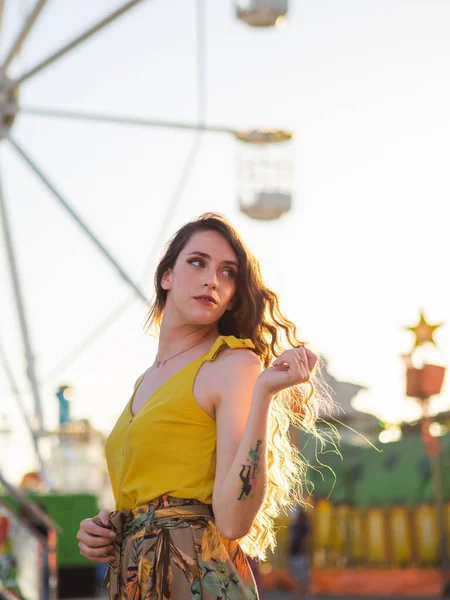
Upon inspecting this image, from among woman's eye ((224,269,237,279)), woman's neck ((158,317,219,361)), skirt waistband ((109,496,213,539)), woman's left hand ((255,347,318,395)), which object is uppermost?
woman's eye ((224,269,237,279))

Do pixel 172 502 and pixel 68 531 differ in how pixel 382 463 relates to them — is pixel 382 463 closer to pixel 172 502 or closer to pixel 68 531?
pixel 68 531

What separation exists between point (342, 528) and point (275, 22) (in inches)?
336

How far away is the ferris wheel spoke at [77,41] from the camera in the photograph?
14.1m

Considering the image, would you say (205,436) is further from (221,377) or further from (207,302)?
(207,302)

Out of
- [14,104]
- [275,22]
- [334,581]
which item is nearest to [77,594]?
[334,581]

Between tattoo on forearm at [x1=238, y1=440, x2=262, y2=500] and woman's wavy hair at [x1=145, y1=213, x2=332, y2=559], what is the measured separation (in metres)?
0.28

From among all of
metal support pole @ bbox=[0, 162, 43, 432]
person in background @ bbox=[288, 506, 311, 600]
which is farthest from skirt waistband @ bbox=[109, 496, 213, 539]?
metal support pole @ bbox=[0, 162, 43, 432]

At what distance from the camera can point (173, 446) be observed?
254 cm

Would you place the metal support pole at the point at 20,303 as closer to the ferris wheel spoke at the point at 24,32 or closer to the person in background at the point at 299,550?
the ferris wheel spoke at the point at 24,32

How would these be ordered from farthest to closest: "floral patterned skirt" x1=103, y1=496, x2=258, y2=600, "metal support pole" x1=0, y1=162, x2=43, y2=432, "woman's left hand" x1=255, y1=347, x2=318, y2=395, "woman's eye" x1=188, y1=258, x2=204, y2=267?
"metal support pole" x1=0, y1=162, x2=43, y2=432 < "woman's eye" x1=188, y1=258, x2=204, y2=267 < "floral patterned skirt" x1=103, y1=496, x2=258, y2=600 < "woman's left hand" x1=255, y1=347, x2=318, y2=395

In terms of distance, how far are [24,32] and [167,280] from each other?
1371 centimetres

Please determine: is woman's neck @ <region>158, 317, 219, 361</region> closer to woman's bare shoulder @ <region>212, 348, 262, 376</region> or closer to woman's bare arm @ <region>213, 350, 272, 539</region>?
woman's bare shoulder @ <region>212, 348, 262, 376</region>

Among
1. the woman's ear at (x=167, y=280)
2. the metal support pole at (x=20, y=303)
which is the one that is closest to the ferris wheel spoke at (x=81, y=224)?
the metal support pole at (x=20, y=303)

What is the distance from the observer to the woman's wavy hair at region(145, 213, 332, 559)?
8.95 ft
